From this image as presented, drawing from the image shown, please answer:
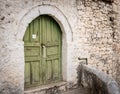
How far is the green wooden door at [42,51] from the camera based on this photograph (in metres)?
5.63

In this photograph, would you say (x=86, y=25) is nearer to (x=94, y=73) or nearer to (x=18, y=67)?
(x=94, y=73)

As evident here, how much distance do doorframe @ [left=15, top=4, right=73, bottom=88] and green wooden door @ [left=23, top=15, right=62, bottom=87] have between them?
149 mm

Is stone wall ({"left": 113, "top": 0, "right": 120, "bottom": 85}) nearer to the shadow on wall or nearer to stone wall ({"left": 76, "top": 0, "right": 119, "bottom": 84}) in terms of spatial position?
stone wall ({"left": 76, "top": 0, "right": 119, "bottom": 84})

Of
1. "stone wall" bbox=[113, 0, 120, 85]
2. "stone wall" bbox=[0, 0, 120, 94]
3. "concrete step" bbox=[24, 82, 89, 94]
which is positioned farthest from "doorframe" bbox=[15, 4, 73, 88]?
"stone wall" bbox=[113, 0, 120, 85]

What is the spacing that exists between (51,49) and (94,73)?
4.45 ft

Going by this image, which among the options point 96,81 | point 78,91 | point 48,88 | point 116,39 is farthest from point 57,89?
point 116,39

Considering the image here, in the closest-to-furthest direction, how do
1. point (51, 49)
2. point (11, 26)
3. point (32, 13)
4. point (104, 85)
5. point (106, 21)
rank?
point (104, 85) < point (11, 26) < point (32, 13) < point (51, 49) < point (106, 21)

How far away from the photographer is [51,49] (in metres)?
6.12

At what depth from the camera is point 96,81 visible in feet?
17.2

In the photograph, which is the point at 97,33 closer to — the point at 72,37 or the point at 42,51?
the point at 72,37

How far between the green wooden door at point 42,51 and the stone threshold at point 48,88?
0.19 meters

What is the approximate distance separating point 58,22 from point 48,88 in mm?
1746

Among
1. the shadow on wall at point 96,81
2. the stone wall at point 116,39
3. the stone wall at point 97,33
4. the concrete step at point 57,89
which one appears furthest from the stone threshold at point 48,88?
the stone wall at point 116,39

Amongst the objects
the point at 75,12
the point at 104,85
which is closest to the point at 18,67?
the point at 104,85
